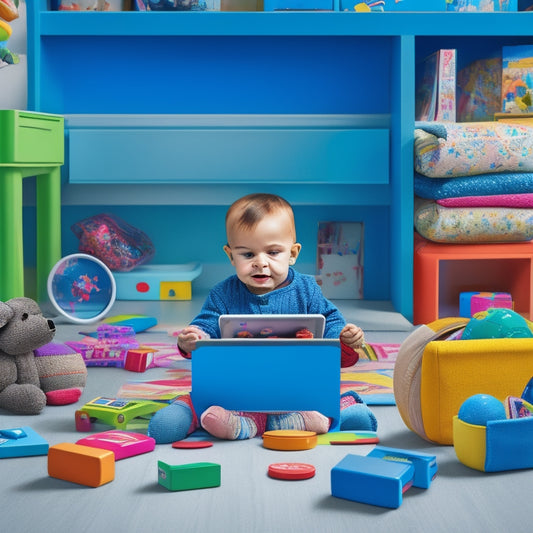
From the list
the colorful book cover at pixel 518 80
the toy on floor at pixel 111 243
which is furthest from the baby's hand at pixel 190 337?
the colorful book cover at pixel 518 80

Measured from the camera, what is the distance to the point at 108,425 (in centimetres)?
149

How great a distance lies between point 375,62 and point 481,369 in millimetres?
1667

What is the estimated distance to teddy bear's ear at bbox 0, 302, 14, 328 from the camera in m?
1.56

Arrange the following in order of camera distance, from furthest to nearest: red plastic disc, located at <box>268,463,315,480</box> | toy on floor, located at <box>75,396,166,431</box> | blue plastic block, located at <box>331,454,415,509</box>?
1. toy on floor, located at <box>75,396,166,431</box>
2. red plastic disc, located at <box>268,463,315,480</box>
3. blue plastic block, located at <box>331,454,415,509</box>

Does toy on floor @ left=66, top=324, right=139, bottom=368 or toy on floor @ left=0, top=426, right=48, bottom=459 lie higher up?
toy on floor @ left=66, top=324, right=139, bottom=368

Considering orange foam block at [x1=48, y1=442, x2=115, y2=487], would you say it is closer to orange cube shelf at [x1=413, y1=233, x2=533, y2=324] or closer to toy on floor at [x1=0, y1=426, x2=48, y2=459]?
toy on floor at [x1=0, y1=426, x2=48, y2=459]

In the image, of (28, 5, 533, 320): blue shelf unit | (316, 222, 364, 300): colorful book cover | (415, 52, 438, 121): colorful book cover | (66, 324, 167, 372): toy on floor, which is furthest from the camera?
(316, 222, 364, 300): colorful book cover

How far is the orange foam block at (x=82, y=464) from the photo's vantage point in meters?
1.18

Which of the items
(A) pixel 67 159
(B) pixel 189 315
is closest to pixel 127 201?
(A) pixel 67 159

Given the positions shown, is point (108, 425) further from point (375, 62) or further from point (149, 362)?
point (375, 62)

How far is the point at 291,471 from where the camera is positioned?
3.98 ft

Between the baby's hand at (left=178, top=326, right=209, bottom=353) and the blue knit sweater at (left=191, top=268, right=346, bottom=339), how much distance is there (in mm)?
68

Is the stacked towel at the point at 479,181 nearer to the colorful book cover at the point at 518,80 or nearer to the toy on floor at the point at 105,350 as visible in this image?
the colorful book cover at the point at 518,80

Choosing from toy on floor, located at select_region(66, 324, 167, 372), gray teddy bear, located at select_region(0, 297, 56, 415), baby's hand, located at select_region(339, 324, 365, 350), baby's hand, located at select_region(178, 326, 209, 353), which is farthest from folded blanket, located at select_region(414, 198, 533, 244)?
gray teddy bear, located at select_region(0, 297, 56, 415)
